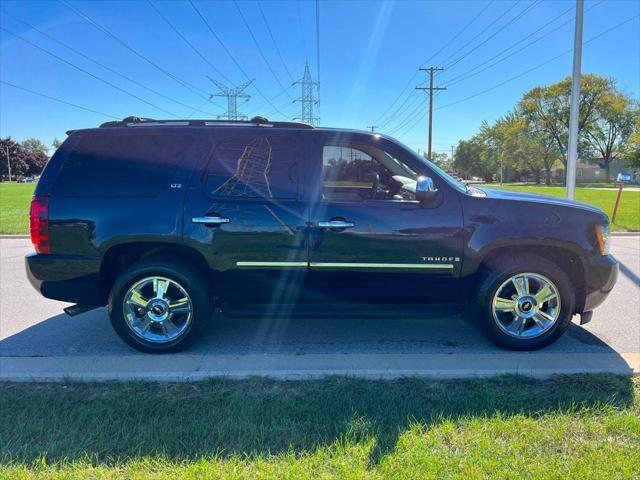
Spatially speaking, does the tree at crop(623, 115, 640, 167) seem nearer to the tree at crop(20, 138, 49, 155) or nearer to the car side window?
the car side window

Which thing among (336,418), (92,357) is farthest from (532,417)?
(92,357)

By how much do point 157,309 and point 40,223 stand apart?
1.26 metres

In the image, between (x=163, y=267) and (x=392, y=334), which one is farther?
(x=392, y=334)

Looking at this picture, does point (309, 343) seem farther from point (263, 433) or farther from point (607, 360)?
point (607, 360)

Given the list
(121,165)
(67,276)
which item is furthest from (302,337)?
(121,165)

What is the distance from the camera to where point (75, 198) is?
152 inches

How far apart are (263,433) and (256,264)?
5.00ft

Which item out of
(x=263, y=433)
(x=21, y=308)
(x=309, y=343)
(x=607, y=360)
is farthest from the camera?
(x=21, y=308)

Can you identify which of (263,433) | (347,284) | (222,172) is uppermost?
(222,172)

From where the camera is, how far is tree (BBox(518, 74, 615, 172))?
207 feet

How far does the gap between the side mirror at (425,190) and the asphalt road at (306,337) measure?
1095 mm

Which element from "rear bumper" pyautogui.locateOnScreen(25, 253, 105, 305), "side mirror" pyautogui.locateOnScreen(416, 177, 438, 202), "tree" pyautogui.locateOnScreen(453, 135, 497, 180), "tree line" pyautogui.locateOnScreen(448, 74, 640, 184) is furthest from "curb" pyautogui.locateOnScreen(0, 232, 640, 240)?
"tree" pyautogui.locateOnScreen(453, 135, 497, 180)

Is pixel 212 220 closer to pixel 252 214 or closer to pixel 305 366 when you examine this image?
pixel 252 214

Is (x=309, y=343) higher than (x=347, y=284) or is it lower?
lower
